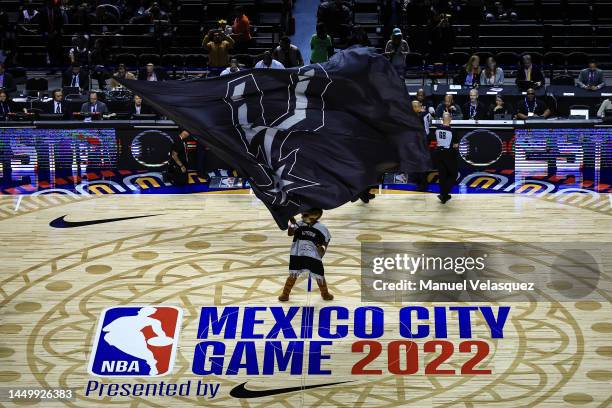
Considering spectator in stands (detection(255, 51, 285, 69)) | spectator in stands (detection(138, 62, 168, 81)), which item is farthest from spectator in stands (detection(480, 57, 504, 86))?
spectator in stands (detection(138, 62, 168, 81))

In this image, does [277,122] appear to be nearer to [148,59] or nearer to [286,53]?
[286,53]

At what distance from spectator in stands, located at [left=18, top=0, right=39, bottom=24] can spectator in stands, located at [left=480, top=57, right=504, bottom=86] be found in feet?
43.9

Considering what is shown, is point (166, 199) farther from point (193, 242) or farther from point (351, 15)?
point (351, 15)

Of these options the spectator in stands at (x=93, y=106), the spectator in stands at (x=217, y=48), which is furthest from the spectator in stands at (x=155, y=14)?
the spectator in stands at (x=93, y=106)

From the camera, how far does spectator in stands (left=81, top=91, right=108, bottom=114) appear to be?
2530 centimetres

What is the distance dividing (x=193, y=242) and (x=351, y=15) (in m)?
13.3

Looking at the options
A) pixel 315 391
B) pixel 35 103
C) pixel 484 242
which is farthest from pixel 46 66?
pixel 315 391

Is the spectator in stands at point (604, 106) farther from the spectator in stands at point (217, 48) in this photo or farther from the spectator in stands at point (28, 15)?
the spectator in stands at point (28, 15)

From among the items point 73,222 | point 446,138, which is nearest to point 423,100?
point 446,138

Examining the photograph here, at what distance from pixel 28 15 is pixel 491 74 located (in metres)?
14.0

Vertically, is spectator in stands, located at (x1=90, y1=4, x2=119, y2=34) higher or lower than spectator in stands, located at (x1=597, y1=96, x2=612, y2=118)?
higher

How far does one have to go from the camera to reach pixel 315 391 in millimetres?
13953

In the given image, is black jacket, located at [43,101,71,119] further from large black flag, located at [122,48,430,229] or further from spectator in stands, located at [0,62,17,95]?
large black flag, located at [122,48,430,229]

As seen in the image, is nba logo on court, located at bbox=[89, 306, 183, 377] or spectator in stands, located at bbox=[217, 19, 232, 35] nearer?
nba logo on court, located at bbox=[89, 306, 183, 377]
